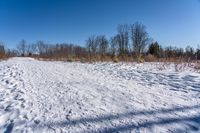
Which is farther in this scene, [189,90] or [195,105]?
[189,90]

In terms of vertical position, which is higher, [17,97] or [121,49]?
[121,49]

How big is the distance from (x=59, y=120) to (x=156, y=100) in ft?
7.12

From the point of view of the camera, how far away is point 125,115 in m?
2.98

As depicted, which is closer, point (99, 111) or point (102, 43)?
point (99, 111)

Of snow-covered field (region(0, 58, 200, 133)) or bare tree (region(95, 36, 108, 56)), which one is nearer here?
snow-covered field (region(0, 58, 200, 133))

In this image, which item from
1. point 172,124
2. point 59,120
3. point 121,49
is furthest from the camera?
point 121,49

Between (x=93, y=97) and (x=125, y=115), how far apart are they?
1.26 m

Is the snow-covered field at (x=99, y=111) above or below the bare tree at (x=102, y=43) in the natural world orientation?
below

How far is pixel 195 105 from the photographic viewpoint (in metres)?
3.50

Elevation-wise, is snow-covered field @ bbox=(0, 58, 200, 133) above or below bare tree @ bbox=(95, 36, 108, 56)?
below

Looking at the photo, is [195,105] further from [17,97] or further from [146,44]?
[146,44]

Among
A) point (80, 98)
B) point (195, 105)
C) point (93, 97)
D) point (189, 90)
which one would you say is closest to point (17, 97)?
point (80, 98)

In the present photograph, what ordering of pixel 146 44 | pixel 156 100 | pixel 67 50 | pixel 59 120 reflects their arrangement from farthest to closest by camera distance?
pixel 67 50
pixel 146 44
pixel 156 100
pixel 59 120

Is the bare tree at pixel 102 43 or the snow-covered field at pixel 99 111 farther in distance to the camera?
the bare tree at pixel 102 43
